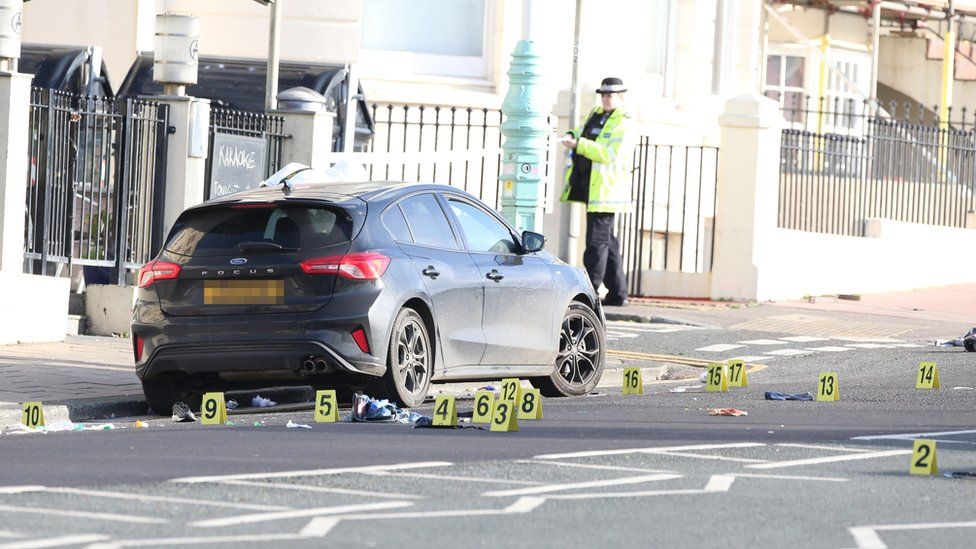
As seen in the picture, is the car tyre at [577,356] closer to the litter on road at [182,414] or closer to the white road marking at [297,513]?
the litter on road at [182,414]

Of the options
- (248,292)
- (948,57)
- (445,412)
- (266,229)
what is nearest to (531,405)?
(445,412)

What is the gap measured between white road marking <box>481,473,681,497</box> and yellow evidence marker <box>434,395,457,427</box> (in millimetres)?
2048

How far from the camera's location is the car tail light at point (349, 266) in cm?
1064

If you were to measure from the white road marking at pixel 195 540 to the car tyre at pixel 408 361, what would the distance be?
4.43 metres

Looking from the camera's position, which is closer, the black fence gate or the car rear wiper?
the car rear wiper

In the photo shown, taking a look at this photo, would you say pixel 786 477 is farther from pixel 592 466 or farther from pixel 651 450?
pixel 651 450

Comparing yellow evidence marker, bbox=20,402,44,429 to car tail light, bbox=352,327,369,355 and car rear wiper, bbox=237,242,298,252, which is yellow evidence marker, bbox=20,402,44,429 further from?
car tail light, bbox=352,327,369,355

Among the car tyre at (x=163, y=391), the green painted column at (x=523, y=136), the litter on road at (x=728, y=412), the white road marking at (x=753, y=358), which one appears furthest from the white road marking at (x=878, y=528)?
the green painted column at (x=523, y=136)

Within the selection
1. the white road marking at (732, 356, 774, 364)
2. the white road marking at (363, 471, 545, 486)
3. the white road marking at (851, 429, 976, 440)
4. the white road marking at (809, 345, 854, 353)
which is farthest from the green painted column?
the white road marking at (363, 471, 545, 486)

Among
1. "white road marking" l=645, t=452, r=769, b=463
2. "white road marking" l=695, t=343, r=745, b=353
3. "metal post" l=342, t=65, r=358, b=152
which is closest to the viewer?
"white road marking" l=645, t=452, r=769, b=463

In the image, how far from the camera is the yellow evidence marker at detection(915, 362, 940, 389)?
12719 mm

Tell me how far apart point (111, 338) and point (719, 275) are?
8082 mm

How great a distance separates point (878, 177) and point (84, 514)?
1917 cm

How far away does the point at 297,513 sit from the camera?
6832 mm
